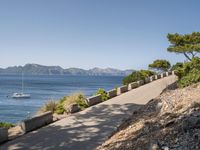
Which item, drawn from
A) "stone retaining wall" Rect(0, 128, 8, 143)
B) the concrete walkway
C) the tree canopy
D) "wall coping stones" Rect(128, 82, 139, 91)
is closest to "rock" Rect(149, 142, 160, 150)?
the concrete walkway

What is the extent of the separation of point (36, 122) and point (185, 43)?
3730 cm

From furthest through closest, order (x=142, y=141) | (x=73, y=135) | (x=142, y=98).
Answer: (x=142, y=98) < (x=73, y=135) < (x=142, y=141)

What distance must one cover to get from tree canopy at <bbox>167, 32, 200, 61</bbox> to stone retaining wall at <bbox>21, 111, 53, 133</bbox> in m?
33.8

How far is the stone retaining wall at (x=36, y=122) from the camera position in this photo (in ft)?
33.2

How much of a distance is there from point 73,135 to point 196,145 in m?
5.03

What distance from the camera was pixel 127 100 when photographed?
1652 centimetres

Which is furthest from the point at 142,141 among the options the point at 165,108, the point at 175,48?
the point at 175,48

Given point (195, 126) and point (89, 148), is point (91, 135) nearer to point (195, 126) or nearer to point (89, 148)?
point (89, 148)

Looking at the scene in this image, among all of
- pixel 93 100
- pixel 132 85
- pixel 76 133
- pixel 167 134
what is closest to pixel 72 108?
pixel 93 100

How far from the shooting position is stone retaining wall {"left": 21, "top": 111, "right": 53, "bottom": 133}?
10106mm

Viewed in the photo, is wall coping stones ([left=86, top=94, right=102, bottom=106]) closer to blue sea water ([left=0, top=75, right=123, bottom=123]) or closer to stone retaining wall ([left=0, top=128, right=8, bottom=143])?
blue sea water ([left=0, top=75, right=123, bottom=123])

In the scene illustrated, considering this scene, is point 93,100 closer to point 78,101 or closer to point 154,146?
point 78,101

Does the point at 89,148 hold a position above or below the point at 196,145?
below

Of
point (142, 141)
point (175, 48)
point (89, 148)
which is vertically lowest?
point (89, 148)
